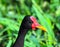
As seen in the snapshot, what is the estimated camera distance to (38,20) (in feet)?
18.1

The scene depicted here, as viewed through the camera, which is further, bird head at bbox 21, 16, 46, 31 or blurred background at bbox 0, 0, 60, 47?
blurred background at bbox 0, 0, 60, 47

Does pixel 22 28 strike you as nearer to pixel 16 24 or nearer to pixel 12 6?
pixel 16 24

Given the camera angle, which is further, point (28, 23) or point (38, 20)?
point (38, 20)

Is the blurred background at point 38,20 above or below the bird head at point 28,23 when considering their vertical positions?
below

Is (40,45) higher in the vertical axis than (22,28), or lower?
lower

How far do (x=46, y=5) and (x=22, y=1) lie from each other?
1.45ft

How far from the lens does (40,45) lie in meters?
4.79

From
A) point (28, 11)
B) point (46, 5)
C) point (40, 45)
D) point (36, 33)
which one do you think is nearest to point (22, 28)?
point (40, 45)

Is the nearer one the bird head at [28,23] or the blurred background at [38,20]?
the bird head at [28,23]

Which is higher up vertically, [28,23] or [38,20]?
[28,23]

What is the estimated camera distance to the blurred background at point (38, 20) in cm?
486

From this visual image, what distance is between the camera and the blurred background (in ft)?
16.0

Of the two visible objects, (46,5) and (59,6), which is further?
(46,5)

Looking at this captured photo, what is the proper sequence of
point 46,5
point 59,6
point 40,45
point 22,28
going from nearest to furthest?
point 22,28, point 40,45, point 59,6, point 46,5
